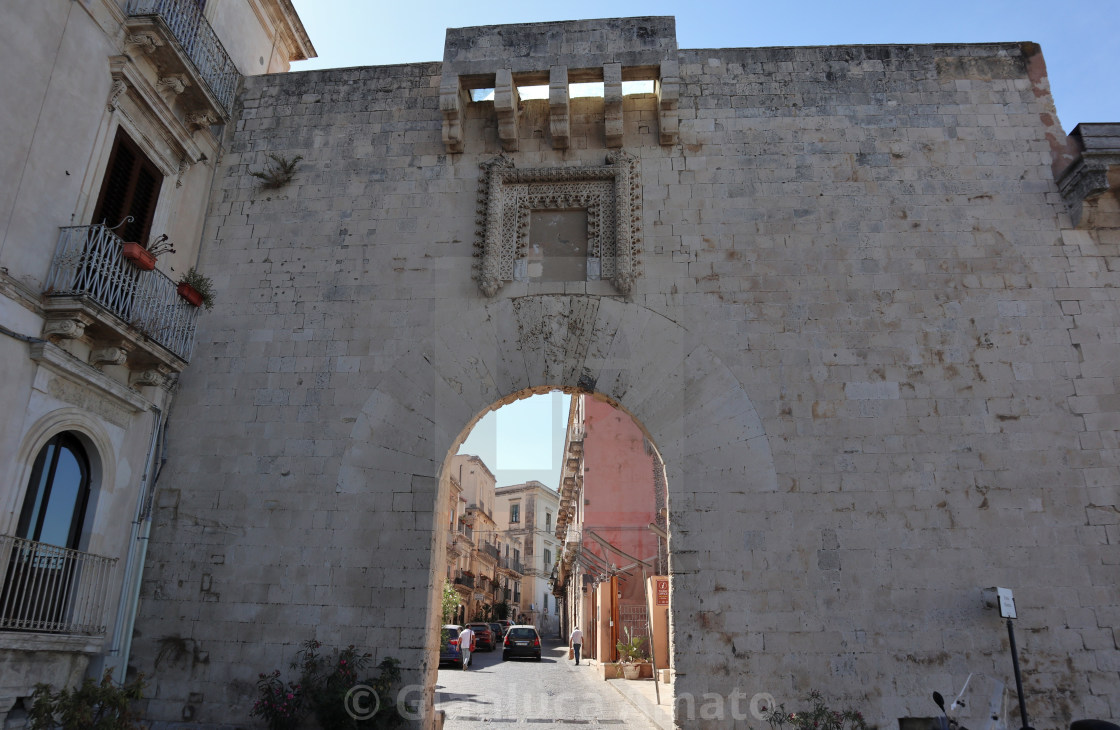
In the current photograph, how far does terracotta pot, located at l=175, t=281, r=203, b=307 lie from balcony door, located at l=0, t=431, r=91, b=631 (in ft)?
6.28

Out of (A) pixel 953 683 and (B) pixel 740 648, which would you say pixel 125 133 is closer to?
(B) pixel 740 648

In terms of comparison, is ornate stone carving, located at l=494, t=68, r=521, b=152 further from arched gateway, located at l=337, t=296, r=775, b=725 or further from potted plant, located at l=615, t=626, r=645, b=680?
potted plant, located at l=615, t=626, r=645, b=680

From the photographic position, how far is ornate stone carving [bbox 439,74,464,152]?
855 centimetres

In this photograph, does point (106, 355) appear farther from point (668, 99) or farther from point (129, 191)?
point (668, 99)

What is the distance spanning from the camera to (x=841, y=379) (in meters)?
7.42

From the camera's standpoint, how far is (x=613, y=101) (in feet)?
27.6

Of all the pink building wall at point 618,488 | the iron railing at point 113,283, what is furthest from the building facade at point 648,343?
the pink building wall at point 618,488

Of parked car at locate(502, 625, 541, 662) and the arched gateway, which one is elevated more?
the arched gateway

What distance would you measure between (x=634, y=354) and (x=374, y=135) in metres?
4.32

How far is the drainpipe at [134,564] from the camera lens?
6.89 metres

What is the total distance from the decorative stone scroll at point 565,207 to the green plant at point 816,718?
4.26 meters

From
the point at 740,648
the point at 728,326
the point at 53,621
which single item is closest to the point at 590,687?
the point at 740,648

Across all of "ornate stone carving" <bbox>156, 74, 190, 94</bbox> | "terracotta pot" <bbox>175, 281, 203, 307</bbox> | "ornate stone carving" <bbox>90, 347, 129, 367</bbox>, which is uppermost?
"ornate stone carving" <bbox>156, 74, 190, 94</bbox>

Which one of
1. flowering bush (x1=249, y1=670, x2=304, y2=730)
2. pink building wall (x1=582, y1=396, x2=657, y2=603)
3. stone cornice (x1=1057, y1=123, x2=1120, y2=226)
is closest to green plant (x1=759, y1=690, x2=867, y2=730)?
flowering bush (x1=249, y1=670, x2=304, y2=730)
